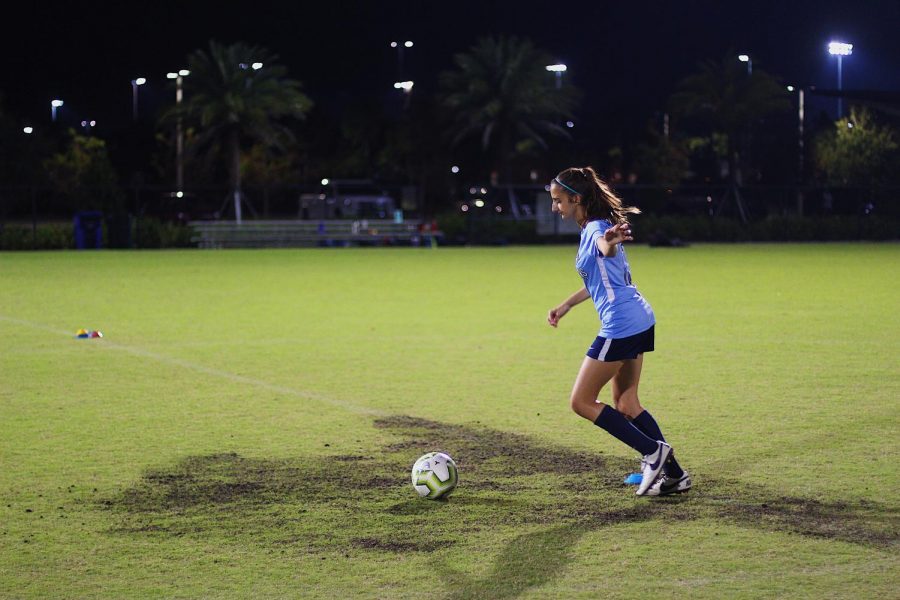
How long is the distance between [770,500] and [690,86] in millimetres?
60822

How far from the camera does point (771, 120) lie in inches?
3386

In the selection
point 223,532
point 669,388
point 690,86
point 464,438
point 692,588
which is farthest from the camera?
point 690,86

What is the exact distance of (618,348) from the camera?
6.85 metres

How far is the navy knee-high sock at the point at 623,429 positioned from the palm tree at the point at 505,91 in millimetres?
54235

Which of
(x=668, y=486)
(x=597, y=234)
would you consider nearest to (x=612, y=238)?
(x=597, y=234)

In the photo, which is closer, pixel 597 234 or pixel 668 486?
pixel 597 234

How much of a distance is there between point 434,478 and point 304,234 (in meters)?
36.4

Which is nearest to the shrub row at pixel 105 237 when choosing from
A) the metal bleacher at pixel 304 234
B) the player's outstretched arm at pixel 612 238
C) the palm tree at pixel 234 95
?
Result: the metal bleacher at pixel 304 234

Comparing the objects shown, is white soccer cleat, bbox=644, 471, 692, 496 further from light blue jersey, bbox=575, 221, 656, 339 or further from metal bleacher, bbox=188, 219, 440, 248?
metal bleacher, bbox=188, 219, 440, 248

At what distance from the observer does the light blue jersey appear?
22.2ft

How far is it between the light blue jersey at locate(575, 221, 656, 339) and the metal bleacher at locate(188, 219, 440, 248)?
117 ft

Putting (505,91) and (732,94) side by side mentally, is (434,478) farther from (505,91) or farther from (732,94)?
(732,94)

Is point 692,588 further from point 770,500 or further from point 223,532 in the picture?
point 223,532

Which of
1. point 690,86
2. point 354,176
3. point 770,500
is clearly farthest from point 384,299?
point 354,176
